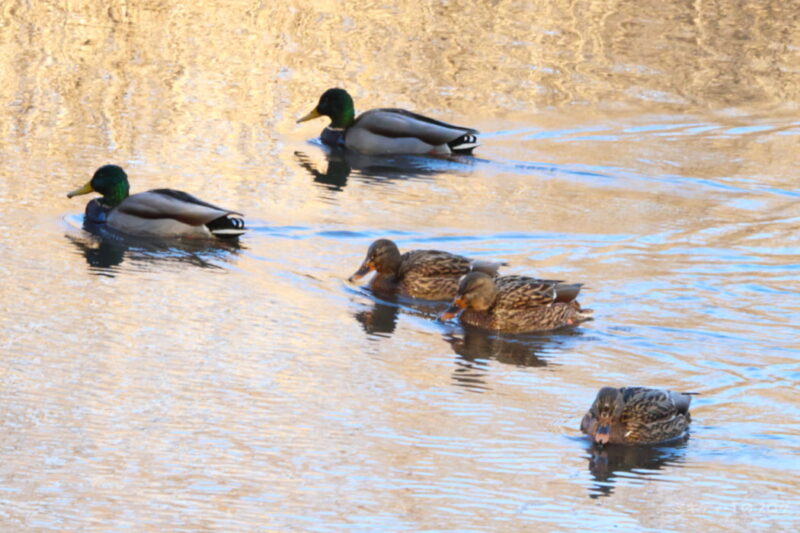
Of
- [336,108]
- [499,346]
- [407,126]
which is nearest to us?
[499,346]

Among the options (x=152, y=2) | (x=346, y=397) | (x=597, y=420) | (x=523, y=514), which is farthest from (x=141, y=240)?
(x=152, y=2)

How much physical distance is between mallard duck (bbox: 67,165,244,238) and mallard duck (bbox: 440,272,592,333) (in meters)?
2.10

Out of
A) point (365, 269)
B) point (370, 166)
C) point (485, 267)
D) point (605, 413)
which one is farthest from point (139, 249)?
point (605, 413)

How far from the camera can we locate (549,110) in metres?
16.2

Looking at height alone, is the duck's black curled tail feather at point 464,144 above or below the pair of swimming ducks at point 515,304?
above

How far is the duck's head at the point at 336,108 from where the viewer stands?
609 inches

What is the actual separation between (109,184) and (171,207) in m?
0.64

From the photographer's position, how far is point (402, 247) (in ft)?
38.0

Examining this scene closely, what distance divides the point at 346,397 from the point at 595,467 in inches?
53.5

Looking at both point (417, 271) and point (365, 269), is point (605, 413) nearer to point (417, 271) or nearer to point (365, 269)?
point (417, 271)

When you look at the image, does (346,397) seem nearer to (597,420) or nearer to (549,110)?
(597,420)

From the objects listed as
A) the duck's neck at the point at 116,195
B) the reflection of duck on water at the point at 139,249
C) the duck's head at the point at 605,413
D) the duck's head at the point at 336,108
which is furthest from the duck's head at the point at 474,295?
the duck's head at the point at 336,108

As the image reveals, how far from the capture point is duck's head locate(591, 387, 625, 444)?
784 centimetres

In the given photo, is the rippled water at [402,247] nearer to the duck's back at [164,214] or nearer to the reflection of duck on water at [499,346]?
the reflection of duck on water at [499,346]
